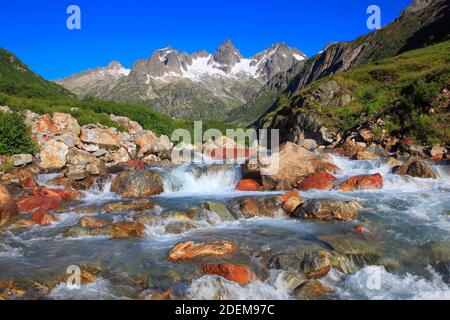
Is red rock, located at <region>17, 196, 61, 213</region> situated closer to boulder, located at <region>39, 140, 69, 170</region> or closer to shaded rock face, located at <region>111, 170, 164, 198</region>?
shaded rock face, located at <region>111, 170, 164, 198</region>

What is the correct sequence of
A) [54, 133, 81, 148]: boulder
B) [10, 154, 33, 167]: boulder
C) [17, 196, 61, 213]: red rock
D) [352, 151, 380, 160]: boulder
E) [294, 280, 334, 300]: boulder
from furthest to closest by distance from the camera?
[54, 133, 81, 148]: boulder, [352, 151, 380, 160]: boulder, [10, 154, 33, 167]: boulder, [17, 196, 61, 213]: red rock, [294, 280, 334, 300]: boulder

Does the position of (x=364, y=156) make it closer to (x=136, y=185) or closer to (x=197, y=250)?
(x=136, y=185)

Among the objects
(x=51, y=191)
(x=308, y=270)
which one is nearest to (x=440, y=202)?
(x=308, y=270)

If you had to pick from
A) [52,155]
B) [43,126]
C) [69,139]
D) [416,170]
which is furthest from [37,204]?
[416,170]

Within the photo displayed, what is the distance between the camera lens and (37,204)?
22.6 m

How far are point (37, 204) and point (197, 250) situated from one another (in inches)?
481

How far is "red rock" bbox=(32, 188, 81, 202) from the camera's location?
80.9ft

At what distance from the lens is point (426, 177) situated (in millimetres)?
26812

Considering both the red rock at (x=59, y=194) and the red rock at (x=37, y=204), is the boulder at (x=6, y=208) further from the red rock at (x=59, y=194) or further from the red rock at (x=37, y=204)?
the red rock at (x=59, y=194)

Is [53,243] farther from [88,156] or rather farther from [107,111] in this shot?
[107,111]

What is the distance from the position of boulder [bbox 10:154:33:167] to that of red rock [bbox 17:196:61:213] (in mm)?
12420

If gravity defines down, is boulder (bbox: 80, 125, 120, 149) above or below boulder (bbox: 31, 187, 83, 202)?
above

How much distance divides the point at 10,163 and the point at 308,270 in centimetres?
2848

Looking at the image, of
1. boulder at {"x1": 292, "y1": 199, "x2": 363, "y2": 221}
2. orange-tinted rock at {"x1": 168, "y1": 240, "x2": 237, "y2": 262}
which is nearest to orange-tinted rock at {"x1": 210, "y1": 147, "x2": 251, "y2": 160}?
boulder at {"x1": 292, "y1": 199, "x2": 363, "y2": 221}
